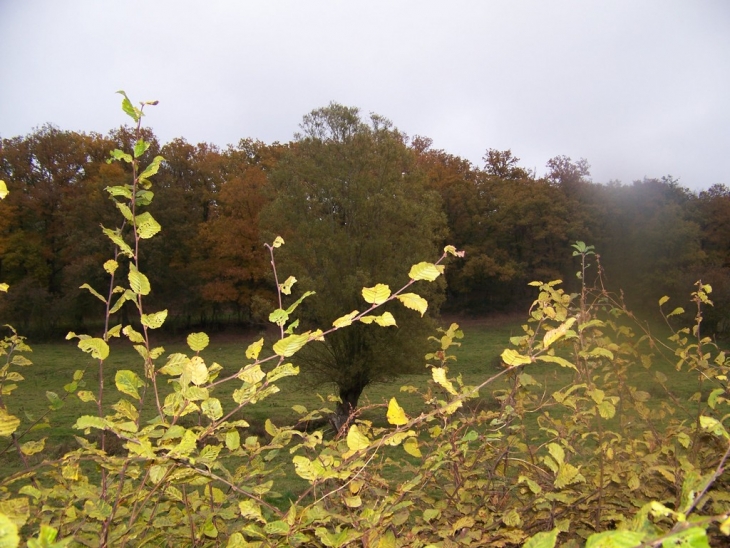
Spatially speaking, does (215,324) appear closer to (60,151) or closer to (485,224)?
(60,151)

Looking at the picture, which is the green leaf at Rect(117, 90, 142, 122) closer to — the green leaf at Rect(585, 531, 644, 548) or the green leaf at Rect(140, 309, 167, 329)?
the green leaf at Rect(140, 309, 167, 329)

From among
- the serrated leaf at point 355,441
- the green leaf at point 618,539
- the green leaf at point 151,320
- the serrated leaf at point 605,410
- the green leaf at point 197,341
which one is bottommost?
the serrated leaf at point 605,410

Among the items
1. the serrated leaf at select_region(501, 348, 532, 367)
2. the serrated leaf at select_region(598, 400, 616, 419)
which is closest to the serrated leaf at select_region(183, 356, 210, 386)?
the serrated leaf at select_region(501, 348, 532, 367)

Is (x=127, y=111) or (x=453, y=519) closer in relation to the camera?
(x=127, y=111)

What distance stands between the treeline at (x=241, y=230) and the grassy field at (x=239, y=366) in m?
2.47

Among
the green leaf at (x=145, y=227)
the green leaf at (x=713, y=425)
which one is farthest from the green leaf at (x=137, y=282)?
the green leaf at (x=713, y=425)

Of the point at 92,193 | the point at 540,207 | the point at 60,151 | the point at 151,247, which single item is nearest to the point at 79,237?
the point at 92,193

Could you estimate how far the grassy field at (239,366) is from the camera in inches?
425

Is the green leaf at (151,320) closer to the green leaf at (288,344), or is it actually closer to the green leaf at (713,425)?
the green leaf at (288,344)

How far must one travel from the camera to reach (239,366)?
18.3m

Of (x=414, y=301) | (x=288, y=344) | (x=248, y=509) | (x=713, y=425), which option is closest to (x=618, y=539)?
(x=713, y=425)

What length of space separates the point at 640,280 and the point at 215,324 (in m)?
22.1

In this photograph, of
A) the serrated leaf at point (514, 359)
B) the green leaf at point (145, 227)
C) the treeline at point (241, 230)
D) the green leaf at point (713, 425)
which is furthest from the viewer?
the treeline at point (241, 230)

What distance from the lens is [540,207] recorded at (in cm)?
2759
